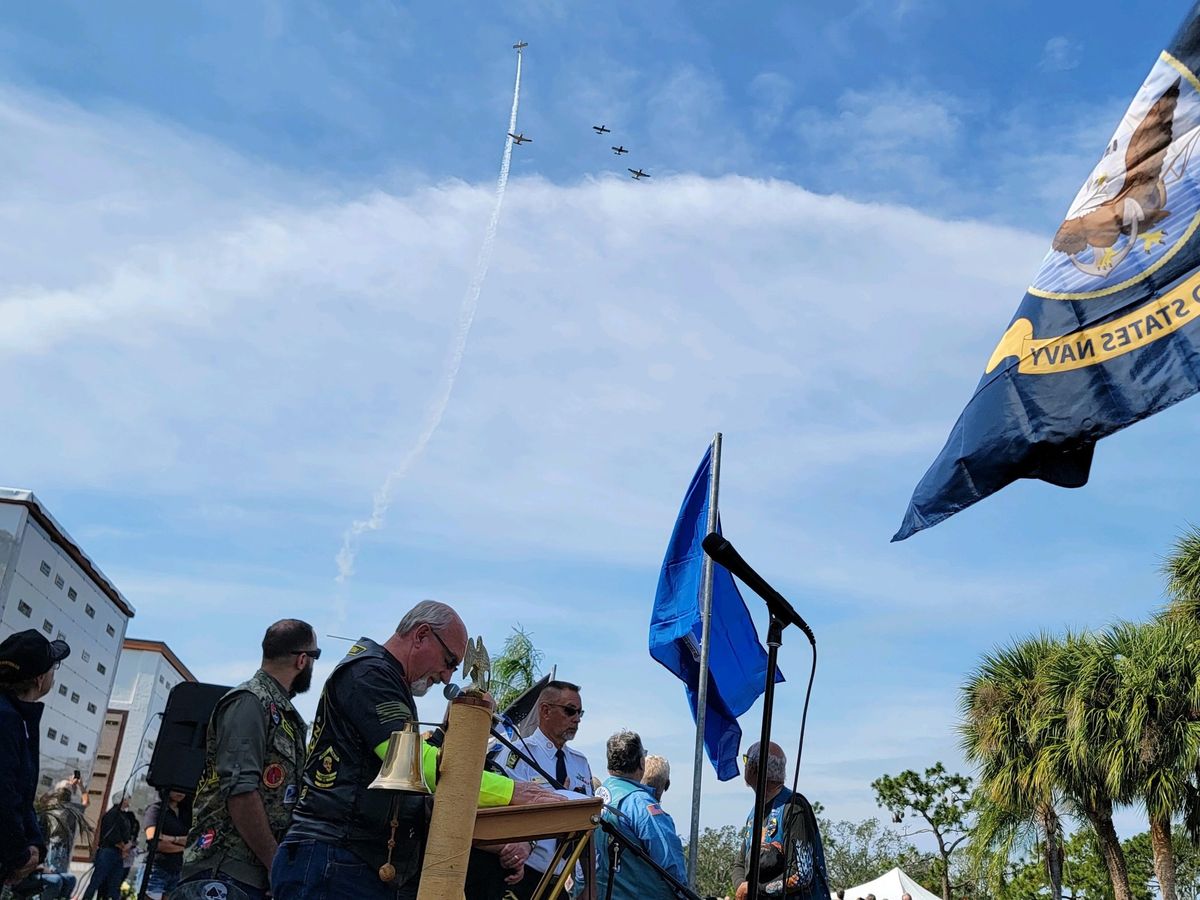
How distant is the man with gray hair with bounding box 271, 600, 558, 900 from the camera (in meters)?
3.10

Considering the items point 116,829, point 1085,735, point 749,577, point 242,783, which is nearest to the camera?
point 749,577

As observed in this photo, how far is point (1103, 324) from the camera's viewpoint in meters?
4.79

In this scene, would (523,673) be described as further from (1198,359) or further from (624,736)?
(1198,359)

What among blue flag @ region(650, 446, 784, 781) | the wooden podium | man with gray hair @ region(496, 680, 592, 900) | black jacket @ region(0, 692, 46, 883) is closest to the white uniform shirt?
man with gray hair @ region(496, 680, 592, 900)

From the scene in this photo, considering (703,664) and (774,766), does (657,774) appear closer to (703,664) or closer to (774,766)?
(774,766)

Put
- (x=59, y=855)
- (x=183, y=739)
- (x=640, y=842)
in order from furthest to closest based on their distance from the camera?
(x=59, y=855), (x=183, y=739), (x=640, y=842)

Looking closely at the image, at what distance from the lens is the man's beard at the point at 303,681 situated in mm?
4410

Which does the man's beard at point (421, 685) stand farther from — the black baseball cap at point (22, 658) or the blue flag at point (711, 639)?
the blue flag at point (711, 639)

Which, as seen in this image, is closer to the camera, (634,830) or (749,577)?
(749,577)

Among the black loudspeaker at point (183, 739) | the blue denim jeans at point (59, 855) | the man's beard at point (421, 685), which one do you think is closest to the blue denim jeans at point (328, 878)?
the man's beard at point (421, 685)

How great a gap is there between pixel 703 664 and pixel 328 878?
19.9 feet

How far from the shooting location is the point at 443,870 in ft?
7.78

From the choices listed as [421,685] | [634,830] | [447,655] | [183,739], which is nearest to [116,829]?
[183,739]

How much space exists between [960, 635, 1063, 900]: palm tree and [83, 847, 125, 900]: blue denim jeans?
1723cm
